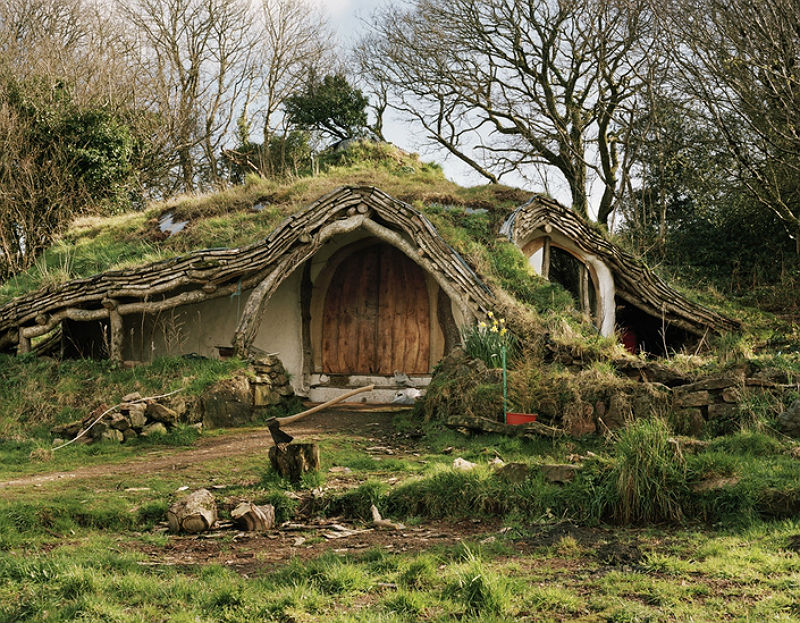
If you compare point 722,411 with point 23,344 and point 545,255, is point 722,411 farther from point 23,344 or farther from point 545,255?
point 23,344

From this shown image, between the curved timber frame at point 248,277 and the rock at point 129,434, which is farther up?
the curved timber frame at point 248,277

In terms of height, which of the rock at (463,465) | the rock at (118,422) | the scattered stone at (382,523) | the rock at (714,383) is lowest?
the scattered stone at (382,523)

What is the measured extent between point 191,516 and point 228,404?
5.02m

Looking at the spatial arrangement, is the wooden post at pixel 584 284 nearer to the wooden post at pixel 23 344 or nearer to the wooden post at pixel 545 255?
the wooden post at pixel 545 255

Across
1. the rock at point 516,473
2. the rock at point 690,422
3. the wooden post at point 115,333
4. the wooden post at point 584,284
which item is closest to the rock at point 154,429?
the wooden post at point 115,333

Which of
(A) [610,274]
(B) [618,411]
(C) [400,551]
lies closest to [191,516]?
(C) [400,551]

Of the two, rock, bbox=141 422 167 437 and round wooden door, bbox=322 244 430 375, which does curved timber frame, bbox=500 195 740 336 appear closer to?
round wooden door, bbox=322 244 430 375

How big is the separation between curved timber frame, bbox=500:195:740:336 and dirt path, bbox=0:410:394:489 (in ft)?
16.5

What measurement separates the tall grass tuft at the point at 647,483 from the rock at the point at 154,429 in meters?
6.46

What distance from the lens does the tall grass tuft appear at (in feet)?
18.4

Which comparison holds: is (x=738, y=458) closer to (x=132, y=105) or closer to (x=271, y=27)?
(x=132, y=105)

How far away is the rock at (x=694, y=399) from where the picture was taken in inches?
327

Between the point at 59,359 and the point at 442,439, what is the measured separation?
7.32 metres

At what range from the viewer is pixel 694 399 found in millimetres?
8359
